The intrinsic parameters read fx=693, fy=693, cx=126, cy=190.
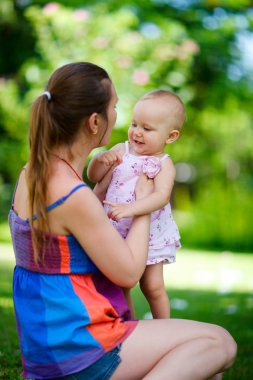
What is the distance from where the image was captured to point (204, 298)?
6.97 metres

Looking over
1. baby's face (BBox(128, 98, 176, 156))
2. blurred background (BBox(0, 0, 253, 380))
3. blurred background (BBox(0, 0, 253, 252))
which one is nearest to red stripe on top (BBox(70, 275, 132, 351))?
baby's face (BBox(128, 98, 176, 156))

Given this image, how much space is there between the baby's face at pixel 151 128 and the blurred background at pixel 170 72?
190 inches

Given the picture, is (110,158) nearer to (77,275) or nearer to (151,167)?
(151,167)

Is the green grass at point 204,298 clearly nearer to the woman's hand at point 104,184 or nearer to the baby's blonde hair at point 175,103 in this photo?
the woman's hand at point 104,184

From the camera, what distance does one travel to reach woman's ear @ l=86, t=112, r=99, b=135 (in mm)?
2465

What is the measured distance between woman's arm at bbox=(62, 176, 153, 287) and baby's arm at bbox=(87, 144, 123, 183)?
0.47 metres

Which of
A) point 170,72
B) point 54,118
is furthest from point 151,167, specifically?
point 170,72

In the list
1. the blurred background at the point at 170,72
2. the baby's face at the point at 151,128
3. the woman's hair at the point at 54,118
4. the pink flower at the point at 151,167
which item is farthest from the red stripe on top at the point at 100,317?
the blurred background at the point at 170,72

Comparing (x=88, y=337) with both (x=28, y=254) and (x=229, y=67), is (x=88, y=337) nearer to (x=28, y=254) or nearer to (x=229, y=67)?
(x=28, y=254)

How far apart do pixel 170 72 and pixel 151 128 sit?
10.2m

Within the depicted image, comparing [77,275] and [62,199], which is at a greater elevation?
[62,199]

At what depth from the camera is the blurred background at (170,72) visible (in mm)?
11242

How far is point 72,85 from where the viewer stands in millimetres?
2408

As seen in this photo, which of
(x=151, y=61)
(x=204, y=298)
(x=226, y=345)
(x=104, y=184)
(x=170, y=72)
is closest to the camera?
(x=226, y=345)
